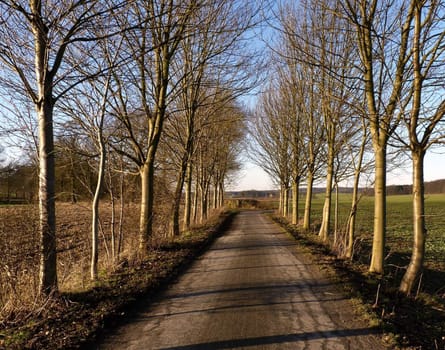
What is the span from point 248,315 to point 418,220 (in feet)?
12.2

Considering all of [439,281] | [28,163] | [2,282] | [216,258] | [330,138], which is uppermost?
[330,138]

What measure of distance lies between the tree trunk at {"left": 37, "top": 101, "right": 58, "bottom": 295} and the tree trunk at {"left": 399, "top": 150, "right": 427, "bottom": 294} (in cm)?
627

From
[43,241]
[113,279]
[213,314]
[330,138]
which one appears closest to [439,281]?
[330,138]

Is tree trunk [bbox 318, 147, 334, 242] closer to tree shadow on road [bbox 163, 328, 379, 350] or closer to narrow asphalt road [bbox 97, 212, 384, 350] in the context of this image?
narrow asphalt road [bbox 97, 212, 384, 350]

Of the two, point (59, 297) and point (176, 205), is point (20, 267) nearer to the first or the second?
point (59, 297)

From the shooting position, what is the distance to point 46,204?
515 centimetres

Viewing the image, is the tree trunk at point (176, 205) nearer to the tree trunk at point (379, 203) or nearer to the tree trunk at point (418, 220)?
the tree trunk at point (379, 203)

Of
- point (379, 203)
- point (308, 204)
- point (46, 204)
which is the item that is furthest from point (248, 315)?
point (308, 204)

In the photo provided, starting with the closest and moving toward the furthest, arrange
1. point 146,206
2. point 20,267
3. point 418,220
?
point 20,267 → point 418,220 → point 146,206

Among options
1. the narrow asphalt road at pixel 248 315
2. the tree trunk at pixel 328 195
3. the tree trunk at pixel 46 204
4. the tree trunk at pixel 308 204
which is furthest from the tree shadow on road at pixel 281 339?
the tree trunk at pixel 308 204

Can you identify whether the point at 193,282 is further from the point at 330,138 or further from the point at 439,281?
the point at 330,138

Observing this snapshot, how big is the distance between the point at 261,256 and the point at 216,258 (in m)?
1.36

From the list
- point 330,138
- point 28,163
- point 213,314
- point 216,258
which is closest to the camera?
point 213,314

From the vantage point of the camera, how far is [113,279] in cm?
669
